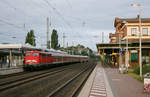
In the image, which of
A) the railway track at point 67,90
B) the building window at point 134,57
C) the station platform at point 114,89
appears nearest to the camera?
the station platform at point 114,89

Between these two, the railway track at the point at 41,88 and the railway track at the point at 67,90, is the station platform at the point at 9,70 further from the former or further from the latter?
the railway track at the point at 67,90

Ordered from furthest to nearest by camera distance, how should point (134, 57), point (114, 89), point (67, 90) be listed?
point (134, 57), point (67, 90), point (114, 89)

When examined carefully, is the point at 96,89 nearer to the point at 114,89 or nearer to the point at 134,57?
the point at 114,89

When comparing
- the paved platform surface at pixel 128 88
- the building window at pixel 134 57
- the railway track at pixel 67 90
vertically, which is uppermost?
the building window at pixel 134 57

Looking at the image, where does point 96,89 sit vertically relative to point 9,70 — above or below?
below

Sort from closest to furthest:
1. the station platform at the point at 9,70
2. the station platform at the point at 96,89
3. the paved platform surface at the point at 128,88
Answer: the paved platform surface at the point at 128,88, the station platform at the point at 96,89, the station platform at the point at 9,70

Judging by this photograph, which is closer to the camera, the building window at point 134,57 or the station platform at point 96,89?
the station platform at point 96,89

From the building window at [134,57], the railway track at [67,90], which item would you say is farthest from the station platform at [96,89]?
the building window at [134,57]

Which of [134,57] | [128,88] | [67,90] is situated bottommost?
[67,90]

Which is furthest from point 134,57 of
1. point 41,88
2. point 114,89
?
point 41,88

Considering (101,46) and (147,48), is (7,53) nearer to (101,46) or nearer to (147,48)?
(101,46)

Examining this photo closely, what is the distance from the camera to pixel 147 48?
133 feet

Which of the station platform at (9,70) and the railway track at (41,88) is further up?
the station platform at (9,70)

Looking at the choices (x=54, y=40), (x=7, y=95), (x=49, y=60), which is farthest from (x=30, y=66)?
(x=54, y=40)
